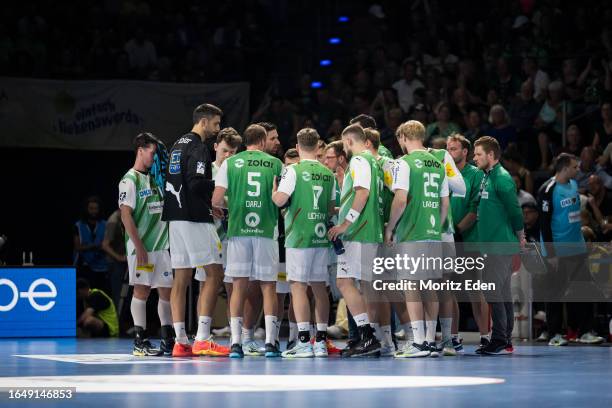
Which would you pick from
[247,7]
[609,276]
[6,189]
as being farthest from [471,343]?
[247,7]

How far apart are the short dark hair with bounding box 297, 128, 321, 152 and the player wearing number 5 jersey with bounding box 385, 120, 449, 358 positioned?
0.85 m

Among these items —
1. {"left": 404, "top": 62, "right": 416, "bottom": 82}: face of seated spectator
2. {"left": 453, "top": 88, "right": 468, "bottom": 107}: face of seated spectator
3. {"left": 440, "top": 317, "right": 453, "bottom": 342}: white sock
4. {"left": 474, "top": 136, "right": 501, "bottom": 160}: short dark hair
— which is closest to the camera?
{"left": 440, "top": 317, "right": 453, "bottom": 342}: white sock

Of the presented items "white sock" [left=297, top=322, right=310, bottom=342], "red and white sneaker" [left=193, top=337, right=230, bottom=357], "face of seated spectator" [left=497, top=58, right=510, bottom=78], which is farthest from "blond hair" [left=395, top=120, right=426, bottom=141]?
"face of seated spectator" [left=497, top=58, right=510, bottom=78]

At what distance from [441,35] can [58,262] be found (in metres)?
8.18

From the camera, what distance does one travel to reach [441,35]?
71.4 feet

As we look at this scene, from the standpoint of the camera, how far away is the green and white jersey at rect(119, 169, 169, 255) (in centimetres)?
1180

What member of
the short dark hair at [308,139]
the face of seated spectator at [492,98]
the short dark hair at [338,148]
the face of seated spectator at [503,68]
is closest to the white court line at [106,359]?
the short dark hair at [308,139]

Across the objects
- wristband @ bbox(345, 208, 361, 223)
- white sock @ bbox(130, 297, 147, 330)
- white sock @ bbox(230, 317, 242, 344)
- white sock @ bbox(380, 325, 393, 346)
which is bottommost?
white sock @ bbox(380, 325, 393, 346)

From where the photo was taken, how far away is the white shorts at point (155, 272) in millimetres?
11773

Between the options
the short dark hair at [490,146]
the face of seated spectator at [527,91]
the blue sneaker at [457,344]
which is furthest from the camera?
the face of seated spectator at [527,91]

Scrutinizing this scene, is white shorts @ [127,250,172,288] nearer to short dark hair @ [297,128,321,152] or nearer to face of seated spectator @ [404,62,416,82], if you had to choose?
short dark hair @ [297,128,321,152]

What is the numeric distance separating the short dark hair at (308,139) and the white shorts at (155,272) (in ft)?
5.89

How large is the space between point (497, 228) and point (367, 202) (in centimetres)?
154

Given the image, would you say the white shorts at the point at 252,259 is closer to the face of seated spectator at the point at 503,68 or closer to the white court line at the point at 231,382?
the white court line at the point at 231,382
